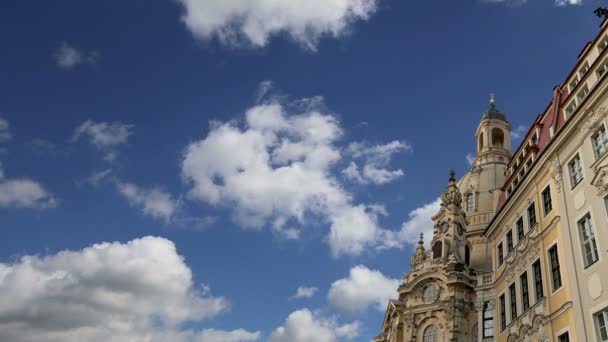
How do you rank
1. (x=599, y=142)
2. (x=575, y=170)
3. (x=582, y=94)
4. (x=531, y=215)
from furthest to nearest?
1. (x=531, y=215)
2. (x=582, y=94)
3. (x=575, y=170)
4. (x=599, y=142)

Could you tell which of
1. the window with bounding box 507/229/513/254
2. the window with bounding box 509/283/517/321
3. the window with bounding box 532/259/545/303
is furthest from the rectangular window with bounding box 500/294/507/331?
the window with bounding box 532/259/545/303

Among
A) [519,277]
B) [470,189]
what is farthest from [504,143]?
[519,277]

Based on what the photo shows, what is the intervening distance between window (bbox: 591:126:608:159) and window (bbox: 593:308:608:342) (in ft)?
20.8

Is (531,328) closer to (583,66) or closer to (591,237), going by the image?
(591,237)

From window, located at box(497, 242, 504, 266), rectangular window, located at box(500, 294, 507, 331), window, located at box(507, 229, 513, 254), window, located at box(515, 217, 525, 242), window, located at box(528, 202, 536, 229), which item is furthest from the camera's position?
window, located at box(497, 242, 504, 266)

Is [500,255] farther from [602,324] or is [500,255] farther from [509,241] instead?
[602,324]

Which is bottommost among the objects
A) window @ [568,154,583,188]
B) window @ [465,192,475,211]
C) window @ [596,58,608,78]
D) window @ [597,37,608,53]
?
window @ [568,154,583,188]

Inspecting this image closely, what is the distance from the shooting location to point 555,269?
26.3m

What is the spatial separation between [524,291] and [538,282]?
1.83m

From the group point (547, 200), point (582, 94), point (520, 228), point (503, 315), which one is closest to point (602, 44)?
point (582, 94)

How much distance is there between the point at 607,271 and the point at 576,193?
14.6 ft

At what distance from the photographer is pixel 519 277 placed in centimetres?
2992

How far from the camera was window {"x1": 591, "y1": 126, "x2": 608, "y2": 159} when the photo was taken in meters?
23.6

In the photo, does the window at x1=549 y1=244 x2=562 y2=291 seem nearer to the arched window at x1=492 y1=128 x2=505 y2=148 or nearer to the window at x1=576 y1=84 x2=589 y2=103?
the window at x1=576 y1=84 x2=589 y2=103
